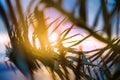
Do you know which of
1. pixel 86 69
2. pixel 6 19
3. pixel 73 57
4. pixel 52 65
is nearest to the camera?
pixel 6 19

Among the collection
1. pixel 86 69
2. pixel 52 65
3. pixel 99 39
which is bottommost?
pixel 86 69

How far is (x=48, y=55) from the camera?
77 cm

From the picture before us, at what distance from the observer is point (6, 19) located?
219mm

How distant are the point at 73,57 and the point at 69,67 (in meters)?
0.11

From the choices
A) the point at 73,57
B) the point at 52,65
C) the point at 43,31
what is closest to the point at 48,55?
the point at 52,65

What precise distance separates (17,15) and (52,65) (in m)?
0.49

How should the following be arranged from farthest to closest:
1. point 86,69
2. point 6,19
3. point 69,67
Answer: point 86,69
point 69,67
point 6,19

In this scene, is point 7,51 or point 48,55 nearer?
point 48,55

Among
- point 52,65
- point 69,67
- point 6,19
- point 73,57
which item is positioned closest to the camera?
point 6,19

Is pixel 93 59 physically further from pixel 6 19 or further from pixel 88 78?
pixel 6 19

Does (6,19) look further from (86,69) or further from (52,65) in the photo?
(86,69)

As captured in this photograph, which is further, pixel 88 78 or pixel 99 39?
pixel 88 78

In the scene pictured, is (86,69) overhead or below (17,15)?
below

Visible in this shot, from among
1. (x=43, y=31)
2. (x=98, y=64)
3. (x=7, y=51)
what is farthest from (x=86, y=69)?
(x=43, y=31)
